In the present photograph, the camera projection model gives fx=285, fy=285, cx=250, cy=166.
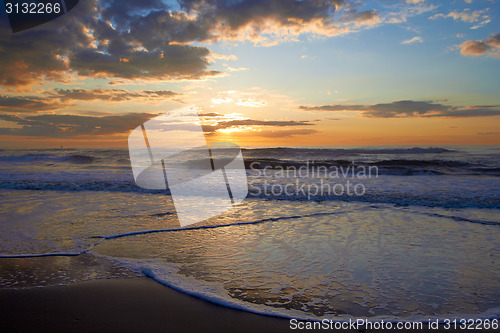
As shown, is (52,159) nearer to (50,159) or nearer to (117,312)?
(50,159)

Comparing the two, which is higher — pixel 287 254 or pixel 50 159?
pixel 50 159

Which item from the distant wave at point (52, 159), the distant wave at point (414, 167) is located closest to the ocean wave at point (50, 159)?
the distant wave at point (52, 159)

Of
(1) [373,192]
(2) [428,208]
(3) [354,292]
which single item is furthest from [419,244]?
(1) [373,192]

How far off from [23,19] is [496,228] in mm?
15592

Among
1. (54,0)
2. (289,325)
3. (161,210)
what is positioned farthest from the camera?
(54,0)

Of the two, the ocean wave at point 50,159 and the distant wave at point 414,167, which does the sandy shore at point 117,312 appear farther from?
the ocean wave at point 50,159

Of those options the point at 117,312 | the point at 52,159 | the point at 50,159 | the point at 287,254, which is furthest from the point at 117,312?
the point at 50,159

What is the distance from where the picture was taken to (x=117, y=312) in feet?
9.64

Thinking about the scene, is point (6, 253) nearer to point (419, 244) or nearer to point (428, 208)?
point (419, 244)

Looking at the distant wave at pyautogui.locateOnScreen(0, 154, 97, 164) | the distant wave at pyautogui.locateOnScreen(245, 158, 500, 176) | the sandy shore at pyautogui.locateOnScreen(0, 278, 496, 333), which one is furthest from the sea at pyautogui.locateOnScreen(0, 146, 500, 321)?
the distant wave at pyautogui.locateOnScreen(0, 154, 97, 164)

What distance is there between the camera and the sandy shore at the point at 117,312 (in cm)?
268

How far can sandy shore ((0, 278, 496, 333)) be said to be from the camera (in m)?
2.68

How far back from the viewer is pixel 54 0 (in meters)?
9.39

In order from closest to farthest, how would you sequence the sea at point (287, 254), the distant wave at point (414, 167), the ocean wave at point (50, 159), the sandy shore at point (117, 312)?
the sandy shore at point (117, 312) < the sea at point (287, 254) < the distant wave at point (414, 167) < the ocean wave at point (50, 159)
